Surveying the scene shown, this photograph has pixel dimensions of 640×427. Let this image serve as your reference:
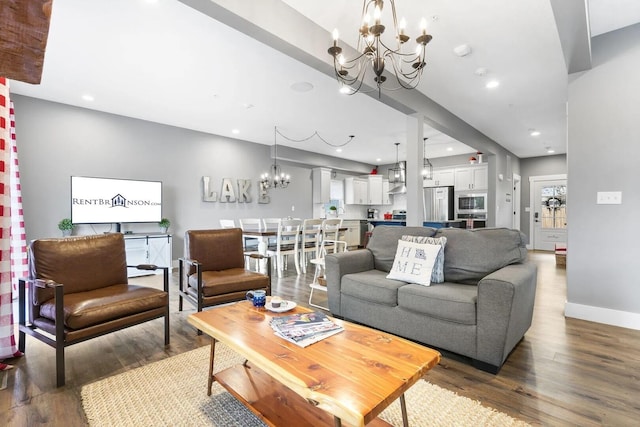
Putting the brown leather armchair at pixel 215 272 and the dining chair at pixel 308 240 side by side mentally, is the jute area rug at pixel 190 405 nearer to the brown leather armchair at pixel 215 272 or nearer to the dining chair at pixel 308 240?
the brown leather armchair at pixel 215 272

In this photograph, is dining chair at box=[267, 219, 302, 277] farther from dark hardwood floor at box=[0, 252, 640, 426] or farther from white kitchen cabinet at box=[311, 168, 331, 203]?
white kitchen cabinet at box=[311, 168, 331, 203]

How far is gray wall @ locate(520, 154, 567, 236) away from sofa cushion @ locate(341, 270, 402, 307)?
761 cm

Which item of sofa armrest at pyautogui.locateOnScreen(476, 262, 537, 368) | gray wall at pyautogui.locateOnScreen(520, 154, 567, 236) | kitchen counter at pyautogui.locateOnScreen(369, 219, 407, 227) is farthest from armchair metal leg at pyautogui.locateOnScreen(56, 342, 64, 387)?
gray wall at pyautogui.locateOnScreen(520, 154, 567, 236)

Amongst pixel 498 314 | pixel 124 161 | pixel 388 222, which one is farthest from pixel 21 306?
pixel 388 222

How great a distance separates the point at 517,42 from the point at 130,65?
13.1 ft

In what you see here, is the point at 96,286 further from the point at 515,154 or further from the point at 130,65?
the point at 515,154

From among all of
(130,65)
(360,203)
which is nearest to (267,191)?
(360,203)

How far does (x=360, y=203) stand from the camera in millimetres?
9750

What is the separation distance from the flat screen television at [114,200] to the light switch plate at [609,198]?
608cm

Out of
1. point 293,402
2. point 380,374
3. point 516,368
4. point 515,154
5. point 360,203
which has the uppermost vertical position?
point 515,154

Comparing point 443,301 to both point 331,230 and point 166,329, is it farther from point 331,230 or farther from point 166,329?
point 331,230

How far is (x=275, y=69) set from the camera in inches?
140

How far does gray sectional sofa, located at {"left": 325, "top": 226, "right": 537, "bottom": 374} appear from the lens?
204 centimetres

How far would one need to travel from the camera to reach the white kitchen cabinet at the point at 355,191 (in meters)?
9.54
